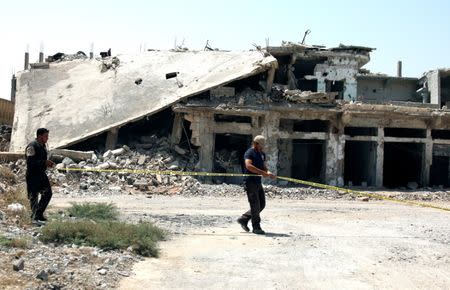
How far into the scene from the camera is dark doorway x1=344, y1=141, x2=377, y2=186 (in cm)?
2389

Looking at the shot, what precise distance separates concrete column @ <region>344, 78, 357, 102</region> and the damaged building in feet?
0.45

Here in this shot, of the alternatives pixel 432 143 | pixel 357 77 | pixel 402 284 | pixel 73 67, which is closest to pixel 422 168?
pixel 432 143

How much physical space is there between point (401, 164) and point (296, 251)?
1998 centimetres

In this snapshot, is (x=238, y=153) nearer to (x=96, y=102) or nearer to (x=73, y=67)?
(x=96, y=102)

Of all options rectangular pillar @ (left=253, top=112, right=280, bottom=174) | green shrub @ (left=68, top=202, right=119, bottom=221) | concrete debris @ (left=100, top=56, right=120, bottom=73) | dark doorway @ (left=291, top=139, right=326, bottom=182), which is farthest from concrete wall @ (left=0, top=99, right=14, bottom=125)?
green shrub @ (left=68, top=202, right=119, bottom=221)

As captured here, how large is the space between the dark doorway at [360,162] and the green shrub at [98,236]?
56.7ft

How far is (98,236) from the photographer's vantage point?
7719 millimetres

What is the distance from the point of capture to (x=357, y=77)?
97.3 ft

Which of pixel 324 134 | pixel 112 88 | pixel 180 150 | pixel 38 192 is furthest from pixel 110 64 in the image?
pixel 38 192

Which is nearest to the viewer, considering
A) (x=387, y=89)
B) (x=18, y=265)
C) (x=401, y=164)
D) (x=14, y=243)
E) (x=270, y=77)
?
(x=18, y=265)

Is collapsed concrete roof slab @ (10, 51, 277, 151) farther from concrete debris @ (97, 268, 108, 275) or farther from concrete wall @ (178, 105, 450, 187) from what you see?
concrete debris @ (97, 268, 108, 275)

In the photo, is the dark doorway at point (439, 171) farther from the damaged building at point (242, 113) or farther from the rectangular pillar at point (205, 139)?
the rectangular pillar at point (205, 139)

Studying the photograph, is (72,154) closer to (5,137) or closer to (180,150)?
(180,150)

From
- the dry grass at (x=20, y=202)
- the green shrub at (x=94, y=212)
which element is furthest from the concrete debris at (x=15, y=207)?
the green shrub at (x=94, y=212)
